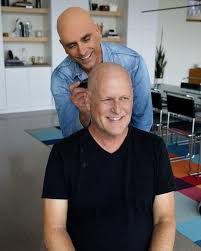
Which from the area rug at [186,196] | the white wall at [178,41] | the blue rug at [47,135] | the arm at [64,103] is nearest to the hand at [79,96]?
the arm at [64,103]

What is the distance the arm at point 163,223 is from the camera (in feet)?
3.96

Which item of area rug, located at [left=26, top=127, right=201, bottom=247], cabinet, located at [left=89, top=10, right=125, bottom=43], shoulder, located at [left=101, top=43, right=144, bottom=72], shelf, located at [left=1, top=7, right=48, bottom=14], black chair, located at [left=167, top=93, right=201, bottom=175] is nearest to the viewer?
shoulder, located at [left=101, top=43, right=144, bottom=72]

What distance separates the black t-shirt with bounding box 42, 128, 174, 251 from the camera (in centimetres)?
119

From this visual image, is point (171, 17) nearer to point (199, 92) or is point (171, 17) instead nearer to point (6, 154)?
point (199, 92)

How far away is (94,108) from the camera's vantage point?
1.21 meters

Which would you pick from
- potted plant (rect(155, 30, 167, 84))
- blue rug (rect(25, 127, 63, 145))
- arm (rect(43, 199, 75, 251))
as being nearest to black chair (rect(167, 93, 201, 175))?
blue rug (rect(25, 127, 63, 145))

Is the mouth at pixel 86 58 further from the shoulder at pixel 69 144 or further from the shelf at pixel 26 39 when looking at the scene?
the shelf at pixel 26 39

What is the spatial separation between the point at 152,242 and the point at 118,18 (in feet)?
22.6

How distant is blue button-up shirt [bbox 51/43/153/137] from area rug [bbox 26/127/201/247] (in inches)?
42.9

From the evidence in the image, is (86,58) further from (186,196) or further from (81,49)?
(186,196)

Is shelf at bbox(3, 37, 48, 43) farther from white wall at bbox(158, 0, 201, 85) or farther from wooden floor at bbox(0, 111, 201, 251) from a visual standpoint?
white wall at bbox(158, 0, 201, 85)

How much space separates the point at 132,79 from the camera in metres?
1.51

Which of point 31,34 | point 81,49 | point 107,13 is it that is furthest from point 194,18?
point 81,49

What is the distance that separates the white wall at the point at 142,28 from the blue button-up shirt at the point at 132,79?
5940 mm
